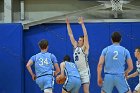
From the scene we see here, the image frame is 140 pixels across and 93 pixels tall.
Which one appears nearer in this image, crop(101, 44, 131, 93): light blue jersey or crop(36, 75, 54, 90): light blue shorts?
crop(101, 44, 131, 93): light blue jersey

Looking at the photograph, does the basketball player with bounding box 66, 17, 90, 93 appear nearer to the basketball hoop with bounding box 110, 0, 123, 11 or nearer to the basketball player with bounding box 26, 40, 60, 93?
the basketball player with bounding box 26, 40, 60, 93

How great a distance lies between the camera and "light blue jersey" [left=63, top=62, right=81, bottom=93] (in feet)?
26.2

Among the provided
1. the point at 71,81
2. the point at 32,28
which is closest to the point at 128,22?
the point at 32,28

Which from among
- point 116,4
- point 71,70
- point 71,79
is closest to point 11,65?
point 71,70

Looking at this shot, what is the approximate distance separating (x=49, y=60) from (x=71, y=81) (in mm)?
743

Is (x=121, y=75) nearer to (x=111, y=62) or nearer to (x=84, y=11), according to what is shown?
(x=111, y=62)

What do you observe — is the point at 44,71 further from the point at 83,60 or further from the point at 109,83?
the point at 109,83

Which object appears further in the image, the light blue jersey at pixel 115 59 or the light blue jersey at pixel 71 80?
the light blue jersey at pixel 71 80

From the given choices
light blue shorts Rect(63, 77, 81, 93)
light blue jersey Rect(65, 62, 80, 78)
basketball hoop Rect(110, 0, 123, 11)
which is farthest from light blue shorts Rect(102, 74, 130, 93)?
basketball hoop Rect(110, 0, 123, 11)

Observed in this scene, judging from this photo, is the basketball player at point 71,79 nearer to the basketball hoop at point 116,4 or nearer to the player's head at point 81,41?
the player's head at point 81,41

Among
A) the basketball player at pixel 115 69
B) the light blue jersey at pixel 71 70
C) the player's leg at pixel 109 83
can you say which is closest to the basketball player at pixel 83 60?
the light blue jersey at pixel 71 70

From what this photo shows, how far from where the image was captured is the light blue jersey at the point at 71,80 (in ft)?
26.2

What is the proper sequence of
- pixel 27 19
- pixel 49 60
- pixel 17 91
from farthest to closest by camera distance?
pixel 27 19
pixel 17 91
pixel 49 60

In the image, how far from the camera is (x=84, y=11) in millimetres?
11469
